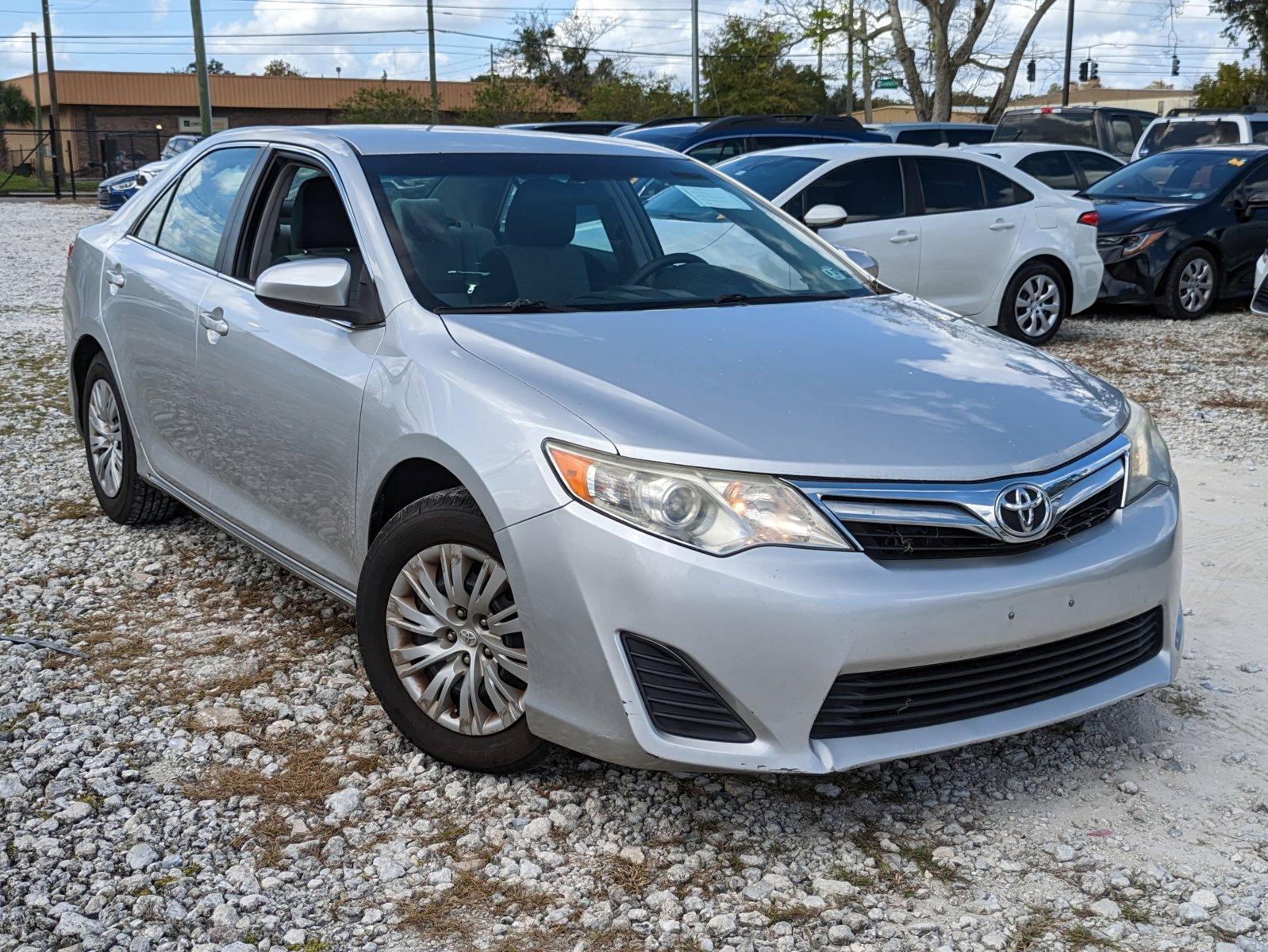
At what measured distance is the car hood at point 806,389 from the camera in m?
2.94

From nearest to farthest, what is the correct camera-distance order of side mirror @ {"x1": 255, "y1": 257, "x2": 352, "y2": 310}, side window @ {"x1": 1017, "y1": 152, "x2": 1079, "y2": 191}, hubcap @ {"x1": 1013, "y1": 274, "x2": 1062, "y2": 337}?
side mirror @ {"x1": 255, "y1": 257, "x2": 352, "y2": 310}, hubcap @ {"x1": 1013, "y1": 274, "x2": 1062, "y2": 337}, side window @ {"x1": 1017, "y1": 152, "x2": 1079, "y2": 191}

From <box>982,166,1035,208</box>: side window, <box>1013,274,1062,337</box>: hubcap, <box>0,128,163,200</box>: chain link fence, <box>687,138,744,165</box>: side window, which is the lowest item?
<box>1013,274,1062,337</box>: hubcap

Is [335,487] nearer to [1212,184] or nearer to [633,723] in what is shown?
[633,723]

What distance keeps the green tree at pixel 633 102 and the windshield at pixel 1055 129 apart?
96.2 feet

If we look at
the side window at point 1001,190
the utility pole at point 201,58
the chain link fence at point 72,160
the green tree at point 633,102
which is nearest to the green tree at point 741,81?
the green tree at point 633,102

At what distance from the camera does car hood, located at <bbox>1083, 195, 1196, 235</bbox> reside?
1180 centimetres

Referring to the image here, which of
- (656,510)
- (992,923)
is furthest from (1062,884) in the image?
(656,510)

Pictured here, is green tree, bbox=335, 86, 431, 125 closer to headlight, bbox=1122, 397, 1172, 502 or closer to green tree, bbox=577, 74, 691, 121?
green tree, bbox=577, 74, 691, 121

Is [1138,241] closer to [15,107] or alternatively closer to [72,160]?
[72,160]

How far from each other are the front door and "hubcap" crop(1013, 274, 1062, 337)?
24.3 feet

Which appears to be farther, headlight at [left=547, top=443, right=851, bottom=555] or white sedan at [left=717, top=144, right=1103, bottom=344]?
white sedan at [left=717, top=144, right=1103, bottom=344]

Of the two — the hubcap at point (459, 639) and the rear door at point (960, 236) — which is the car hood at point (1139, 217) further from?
the hubcap at point (459, 639)

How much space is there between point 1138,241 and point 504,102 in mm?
38295

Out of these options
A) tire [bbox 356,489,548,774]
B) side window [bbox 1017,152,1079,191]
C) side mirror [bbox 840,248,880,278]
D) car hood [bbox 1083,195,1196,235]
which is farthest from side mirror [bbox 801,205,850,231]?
side window [bbox 1017,152,1079,191]
